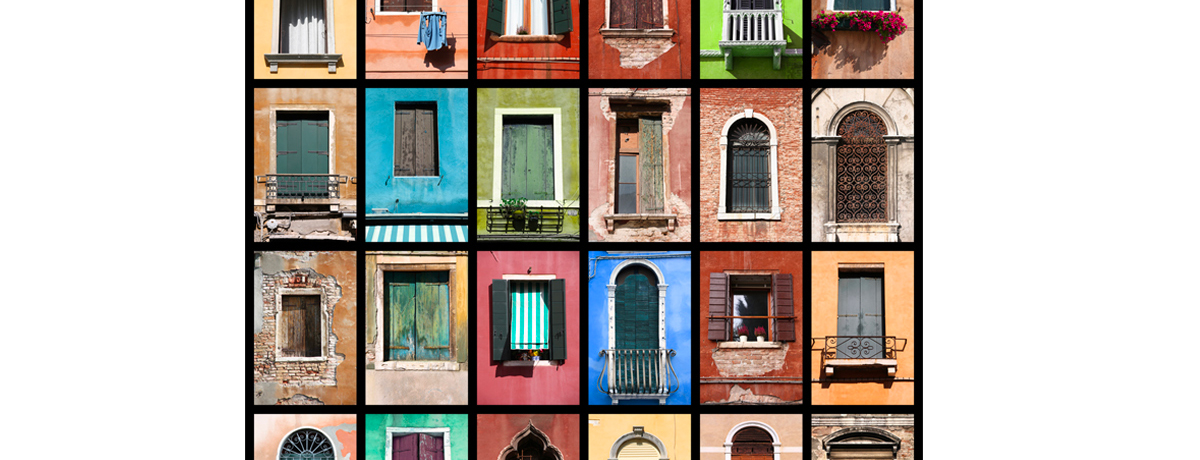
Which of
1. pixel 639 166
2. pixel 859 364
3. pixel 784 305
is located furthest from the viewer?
pixel 639 166

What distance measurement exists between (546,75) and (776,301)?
18.9ft

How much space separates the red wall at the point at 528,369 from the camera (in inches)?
511

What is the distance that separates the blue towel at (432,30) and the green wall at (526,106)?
3.65 ft

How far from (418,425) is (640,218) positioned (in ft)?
17.7

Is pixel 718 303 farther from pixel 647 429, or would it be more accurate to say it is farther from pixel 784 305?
pixel 647 429

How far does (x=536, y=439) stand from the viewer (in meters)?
13.0

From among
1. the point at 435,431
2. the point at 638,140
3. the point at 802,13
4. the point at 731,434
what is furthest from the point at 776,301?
the point at 435,431

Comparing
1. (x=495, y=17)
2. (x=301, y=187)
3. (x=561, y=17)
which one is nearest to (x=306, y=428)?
(x=301, y=187)

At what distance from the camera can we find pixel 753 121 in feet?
43.4

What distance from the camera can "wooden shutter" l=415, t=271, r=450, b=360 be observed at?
1319 centimetres

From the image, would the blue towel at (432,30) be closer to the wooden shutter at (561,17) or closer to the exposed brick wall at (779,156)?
the wooden shutter at (561,17)

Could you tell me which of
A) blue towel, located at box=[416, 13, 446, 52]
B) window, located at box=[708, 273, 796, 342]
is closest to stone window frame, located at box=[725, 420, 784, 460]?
window, located at box=[708, 273, 796, 342]

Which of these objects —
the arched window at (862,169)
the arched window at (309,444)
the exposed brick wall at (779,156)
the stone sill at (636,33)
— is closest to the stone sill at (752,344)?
the exposed brick wall at (779,156)
